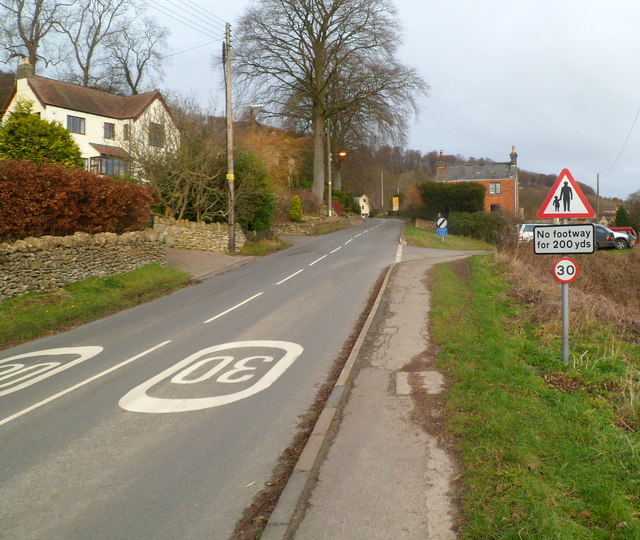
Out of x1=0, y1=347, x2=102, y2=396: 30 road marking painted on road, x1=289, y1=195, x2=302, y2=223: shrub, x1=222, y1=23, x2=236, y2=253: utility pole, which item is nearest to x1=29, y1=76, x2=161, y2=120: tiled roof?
x1=289, y1=195, x2=302, y2=223: shrub

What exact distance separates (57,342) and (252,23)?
111 ft

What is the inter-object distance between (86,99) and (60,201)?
3125 cm

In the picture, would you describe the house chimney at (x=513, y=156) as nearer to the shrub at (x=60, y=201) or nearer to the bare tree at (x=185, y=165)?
the bare tree at (x=185, y=165)

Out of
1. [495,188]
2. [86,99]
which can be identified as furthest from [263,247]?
[495,188]

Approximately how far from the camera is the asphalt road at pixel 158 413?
4.46 meters

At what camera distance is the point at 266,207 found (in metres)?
28.5

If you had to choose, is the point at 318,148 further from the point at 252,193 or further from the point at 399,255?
the point at 399,255

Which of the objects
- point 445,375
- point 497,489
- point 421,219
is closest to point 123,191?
point 445,375

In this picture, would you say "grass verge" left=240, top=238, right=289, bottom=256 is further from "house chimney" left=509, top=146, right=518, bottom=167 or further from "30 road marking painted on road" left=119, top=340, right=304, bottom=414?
"house chimney" left=509, top=146, right=518, bottom=167

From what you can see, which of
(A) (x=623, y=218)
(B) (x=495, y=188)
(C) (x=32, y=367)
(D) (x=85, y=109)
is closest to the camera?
(C) (x=32, y=367)

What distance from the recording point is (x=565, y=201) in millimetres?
7641

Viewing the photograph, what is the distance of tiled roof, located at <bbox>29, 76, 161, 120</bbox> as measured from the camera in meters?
39.4

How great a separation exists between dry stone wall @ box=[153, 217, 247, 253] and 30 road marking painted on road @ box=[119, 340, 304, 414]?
1548cm

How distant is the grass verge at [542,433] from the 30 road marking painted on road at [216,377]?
8.43ft
